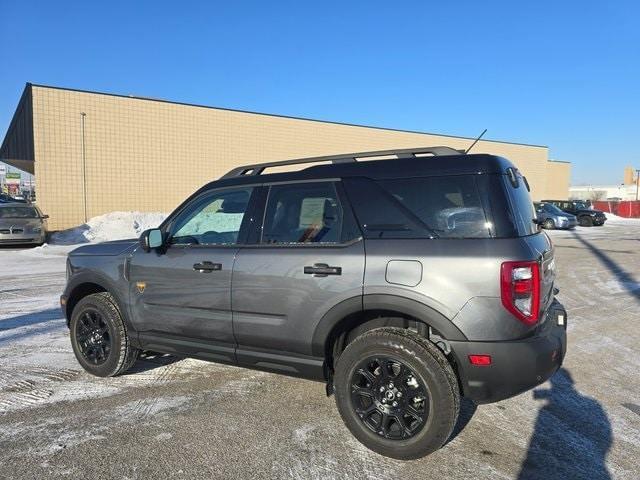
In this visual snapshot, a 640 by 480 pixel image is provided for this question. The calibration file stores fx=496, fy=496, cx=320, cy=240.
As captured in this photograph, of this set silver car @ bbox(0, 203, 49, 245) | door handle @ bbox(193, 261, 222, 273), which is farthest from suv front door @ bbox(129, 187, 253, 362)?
silver car @ bbox(0, 203, 49, 245)

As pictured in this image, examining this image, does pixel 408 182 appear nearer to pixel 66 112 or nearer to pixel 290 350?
pixel 290 350

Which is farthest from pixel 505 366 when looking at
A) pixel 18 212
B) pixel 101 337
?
pixel 18 212

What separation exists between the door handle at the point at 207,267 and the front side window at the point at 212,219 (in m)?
0.22

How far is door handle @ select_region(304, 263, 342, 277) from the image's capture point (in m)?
Result: 3.37

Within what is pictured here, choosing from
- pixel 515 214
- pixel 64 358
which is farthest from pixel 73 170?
pixel 515 214

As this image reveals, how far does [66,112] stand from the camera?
855 inches

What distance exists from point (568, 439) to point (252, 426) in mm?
2266

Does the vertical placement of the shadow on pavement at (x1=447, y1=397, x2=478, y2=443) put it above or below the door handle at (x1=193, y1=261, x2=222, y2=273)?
below

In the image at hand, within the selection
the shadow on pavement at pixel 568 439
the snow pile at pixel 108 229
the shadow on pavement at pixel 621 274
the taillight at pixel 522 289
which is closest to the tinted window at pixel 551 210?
the shadow on pavement at pixel 621 274

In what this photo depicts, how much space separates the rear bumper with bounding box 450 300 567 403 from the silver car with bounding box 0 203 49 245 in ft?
57.9

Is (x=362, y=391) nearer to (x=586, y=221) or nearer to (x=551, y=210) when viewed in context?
(x=551, y=210)

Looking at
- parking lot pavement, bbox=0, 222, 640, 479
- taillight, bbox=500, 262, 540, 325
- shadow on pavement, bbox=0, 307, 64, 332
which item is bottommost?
parking lot pavement, bbox=0, 222, 640, 479

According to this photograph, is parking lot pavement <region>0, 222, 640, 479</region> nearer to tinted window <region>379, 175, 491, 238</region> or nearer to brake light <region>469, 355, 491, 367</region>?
brake light <region>469, 355, 491, 367</region>

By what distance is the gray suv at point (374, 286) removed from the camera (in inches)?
118
